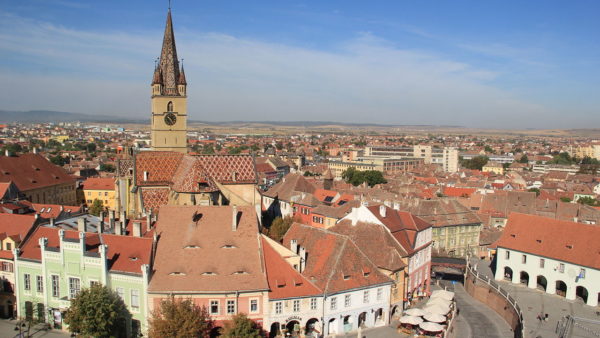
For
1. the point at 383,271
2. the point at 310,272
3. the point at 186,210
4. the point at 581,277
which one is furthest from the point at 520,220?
the point at 186,210

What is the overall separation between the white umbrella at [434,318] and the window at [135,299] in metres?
24.0

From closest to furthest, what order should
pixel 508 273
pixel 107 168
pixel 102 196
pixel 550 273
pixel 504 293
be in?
pixel 504 293 → pixel 550 273 → pixel 508 273 → pixel 102 196 → pixel 107 168

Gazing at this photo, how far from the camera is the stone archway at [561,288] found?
52.7 m

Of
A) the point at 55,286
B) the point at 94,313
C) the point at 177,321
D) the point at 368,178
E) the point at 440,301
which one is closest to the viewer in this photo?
the point at 177,321

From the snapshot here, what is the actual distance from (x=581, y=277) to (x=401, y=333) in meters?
20.8

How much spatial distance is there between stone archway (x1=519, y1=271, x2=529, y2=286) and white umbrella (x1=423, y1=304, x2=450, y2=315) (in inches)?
650

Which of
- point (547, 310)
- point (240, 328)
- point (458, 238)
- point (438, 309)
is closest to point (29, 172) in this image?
point (240, 328)

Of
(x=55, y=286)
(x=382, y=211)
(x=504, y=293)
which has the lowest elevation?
(x=504, y=293)

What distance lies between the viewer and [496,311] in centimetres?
5150

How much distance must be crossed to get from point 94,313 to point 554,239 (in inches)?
1850

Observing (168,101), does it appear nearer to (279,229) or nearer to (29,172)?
(279,229)

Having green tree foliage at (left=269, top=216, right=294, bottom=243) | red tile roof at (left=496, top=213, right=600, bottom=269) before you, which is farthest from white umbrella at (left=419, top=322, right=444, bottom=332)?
green tree foliage at (left=269, top=216, right=294, bottom=243)

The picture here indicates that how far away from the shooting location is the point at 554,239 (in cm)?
5506

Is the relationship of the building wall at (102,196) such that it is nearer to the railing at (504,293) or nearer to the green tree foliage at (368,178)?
the green tree foliage at (368,178)
